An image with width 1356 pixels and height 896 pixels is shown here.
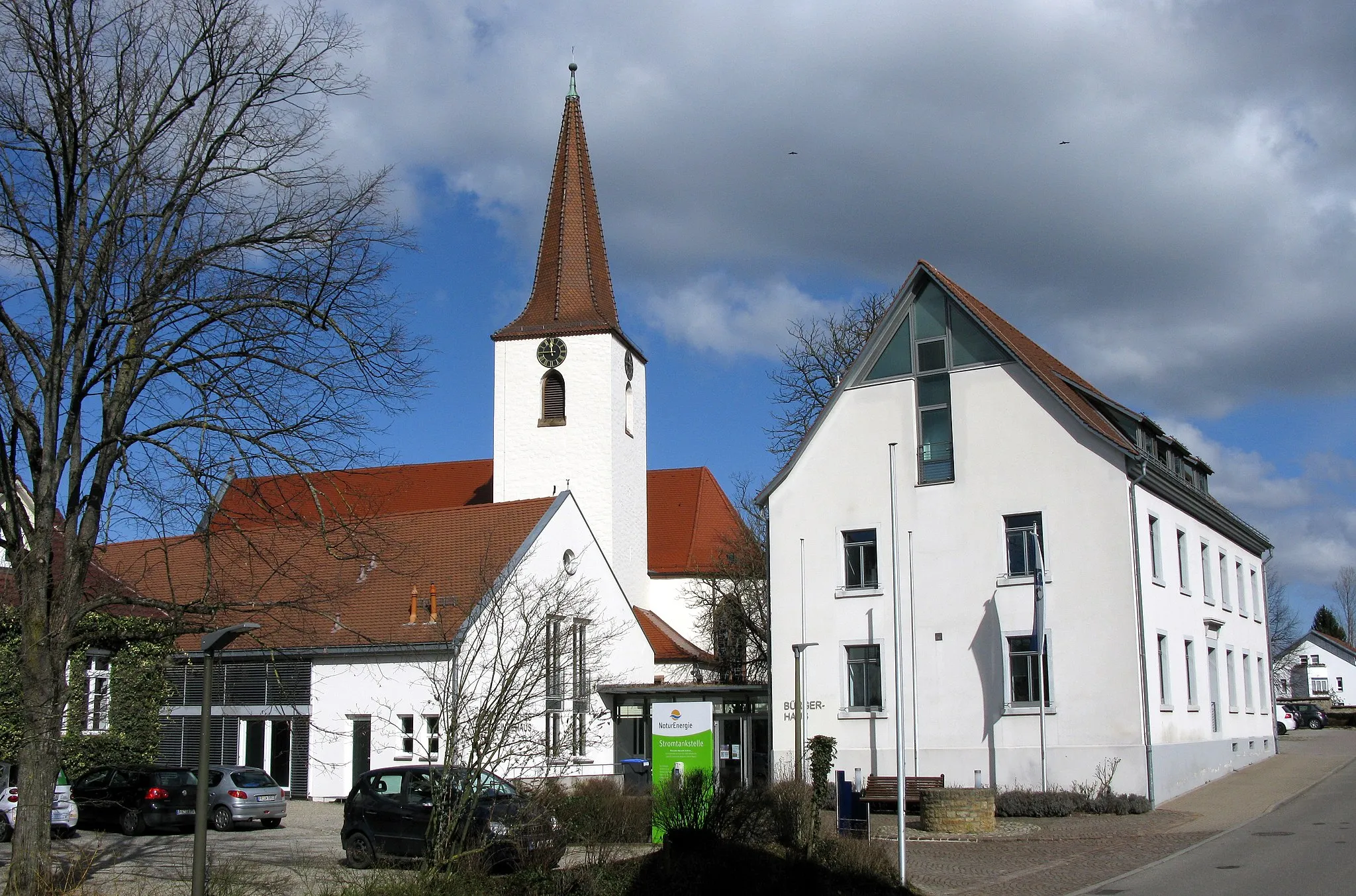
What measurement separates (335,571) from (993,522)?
56.5 feet

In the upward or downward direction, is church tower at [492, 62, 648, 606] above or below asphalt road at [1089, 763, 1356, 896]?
above

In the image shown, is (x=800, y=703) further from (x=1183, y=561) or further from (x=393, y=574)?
(x=1183, y=561)

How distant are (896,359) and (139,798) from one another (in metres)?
18.5

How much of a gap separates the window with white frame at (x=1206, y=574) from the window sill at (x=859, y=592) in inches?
342

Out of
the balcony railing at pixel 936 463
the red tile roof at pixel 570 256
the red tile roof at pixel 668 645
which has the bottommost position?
the red tile roof at pixel 668 645

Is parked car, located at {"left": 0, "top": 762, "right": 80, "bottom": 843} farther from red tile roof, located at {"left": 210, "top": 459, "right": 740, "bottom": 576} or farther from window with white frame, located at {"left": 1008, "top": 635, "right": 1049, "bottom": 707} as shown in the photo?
red tile roof, located at {"left": 210, "top": 459, "right": 740, "bottom": 576}

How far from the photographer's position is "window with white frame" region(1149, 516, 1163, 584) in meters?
27.8

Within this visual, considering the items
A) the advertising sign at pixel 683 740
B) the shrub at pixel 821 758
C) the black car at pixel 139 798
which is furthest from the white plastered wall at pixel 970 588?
the black car at pixel 139 798

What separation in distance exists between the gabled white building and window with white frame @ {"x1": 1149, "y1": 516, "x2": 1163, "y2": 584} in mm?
63

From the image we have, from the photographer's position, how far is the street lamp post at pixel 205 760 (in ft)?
35.9

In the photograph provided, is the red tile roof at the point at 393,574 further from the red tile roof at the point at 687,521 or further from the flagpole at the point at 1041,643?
the red tile roof at the point at 687,521

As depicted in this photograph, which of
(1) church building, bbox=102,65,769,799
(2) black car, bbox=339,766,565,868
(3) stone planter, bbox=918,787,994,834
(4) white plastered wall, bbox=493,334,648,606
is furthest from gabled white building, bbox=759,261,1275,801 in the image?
(4) white plastered wall, bbox=493,334,648,606

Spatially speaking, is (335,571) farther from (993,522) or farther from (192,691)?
(993,522)

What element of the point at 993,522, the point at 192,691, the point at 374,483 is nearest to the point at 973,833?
the point at 993,522
